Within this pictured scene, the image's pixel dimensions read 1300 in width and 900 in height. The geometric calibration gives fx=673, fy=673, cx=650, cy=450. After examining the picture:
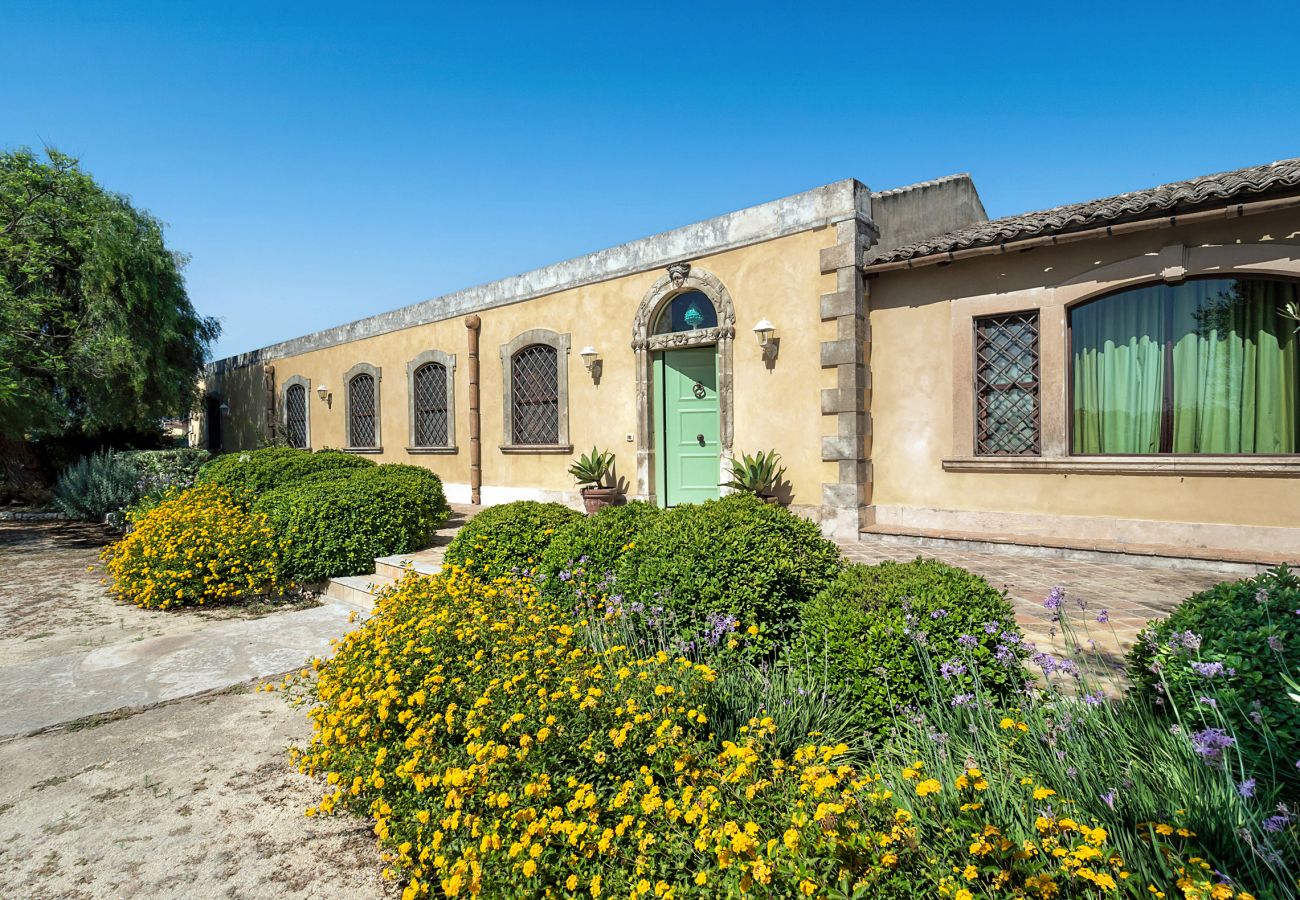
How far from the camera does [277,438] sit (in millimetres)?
17453

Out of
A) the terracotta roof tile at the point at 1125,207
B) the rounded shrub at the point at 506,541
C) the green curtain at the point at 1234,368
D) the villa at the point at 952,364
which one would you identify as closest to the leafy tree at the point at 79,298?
the villa at the point at 952,364

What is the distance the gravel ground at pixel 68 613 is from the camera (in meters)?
5.23

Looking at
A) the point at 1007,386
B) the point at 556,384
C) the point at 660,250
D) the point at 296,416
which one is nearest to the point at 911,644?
the point at 1007,386

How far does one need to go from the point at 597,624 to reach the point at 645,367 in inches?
252

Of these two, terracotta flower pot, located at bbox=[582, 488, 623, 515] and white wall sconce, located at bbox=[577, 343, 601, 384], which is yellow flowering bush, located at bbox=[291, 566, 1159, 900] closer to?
terracotta flower pot, located at bbox=[582, 488, 623, 515]

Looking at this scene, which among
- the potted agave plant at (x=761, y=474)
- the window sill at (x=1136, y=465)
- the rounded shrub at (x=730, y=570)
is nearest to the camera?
the rounded shrub at (x=730, y=570)

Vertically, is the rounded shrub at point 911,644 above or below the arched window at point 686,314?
below

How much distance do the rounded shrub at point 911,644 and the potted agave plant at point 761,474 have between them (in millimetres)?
4876

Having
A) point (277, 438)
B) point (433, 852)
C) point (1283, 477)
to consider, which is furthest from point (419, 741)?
point (277, 438)

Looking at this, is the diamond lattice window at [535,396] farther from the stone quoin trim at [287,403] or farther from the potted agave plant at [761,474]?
the stone quoin trim at [287,403]

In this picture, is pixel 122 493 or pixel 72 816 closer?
pixel 72 816

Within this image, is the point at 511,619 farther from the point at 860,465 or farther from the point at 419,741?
the point at 860,465

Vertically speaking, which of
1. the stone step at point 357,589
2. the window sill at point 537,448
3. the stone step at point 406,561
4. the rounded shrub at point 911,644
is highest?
the window sill at point 537,448

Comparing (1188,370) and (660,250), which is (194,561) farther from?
(1188,370)
